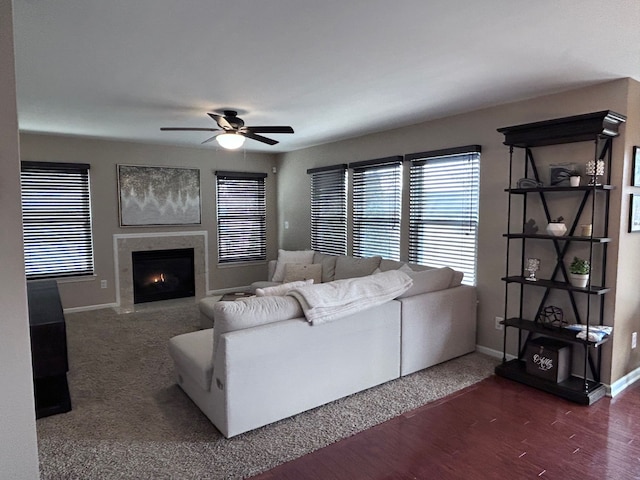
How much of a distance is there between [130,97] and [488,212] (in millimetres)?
3545

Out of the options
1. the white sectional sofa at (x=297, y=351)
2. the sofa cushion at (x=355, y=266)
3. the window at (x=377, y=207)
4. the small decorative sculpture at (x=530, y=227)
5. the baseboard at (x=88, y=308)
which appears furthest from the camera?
the baseboard at (x=88, y=308)

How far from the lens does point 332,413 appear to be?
9.49ft

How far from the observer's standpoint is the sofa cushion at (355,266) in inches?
193

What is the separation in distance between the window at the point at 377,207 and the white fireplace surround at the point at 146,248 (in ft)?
8.59

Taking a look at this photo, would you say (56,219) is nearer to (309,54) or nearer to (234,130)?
(234,130)

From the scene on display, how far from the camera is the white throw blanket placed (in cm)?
282

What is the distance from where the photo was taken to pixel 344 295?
2.98 metres

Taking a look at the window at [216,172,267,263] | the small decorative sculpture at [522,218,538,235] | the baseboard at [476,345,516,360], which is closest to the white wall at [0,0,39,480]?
the small decorative sculpture at [522,218,538,235]

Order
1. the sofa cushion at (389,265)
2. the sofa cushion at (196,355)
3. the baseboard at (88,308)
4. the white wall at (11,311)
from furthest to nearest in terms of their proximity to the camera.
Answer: the baseboard at (88,308) → the sofa cushion at (389,265) → the sofa cushion at (196,355) → the white wall at (11,311)

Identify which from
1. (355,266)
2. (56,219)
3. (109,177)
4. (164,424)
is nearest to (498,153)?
(355,266)

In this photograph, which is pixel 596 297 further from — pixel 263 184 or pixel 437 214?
pixel 263 184

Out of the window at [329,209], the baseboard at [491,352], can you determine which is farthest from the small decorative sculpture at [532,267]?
the window at [329,209]

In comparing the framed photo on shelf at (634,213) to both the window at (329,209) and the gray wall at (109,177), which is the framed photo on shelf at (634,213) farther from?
the gray wall at (109,177)

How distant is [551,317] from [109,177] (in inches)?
228
